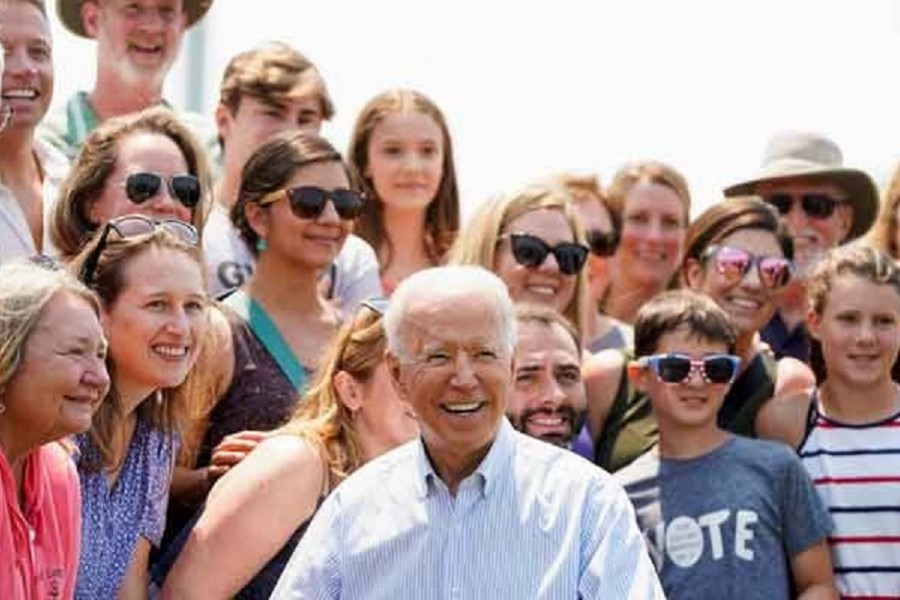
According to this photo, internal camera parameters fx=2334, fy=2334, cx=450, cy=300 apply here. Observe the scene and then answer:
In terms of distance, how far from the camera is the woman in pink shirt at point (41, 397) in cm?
528

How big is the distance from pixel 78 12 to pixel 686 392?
275cm

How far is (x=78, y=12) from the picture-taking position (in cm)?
844

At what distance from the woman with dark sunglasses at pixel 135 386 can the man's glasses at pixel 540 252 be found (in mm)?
1640

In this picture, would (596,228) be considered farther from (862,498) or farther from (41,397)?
(41,397)

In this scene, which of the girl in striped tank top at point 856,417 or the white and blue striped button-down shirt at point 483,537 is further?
the girl in striped tank top at point 856,417

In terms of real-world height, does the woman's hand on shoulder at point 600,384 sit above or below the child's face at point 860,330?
below

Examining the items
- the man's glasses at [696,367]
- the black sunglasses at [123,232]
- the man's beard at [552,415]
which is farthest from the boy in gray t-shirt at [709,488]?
the black sunglasses at [123,232]

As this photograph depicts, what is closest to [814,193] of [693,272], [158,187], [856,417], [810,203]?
[810,203]

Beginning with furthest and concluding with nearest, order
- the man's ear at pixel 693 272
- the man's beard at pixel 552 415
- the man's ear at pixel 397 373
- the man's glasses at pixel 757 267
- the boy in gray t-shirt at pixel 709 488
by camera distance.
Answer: the man's ear at pixel 693 272
the man's glasses at pixel 757 267
the man's beard at pixel 552 415
the boy in gray t-shirt at pixel 709 488
the man's ear at pixel 397 373

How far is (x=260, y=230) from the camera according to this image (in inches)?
289

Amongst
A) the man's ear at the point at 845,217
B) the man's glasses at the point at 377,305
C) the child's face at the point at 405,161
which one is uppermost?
the child's face at the point at 405,161

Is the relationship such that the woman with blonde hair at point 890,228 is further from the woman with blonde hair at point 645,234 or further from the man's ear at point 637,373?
the man's ear at point 637,373

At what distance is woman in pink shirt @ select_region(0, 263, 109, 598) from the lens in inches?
208

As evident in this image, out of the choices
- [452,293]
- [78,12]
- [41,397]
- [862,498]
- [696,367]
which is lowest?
[862,498]
